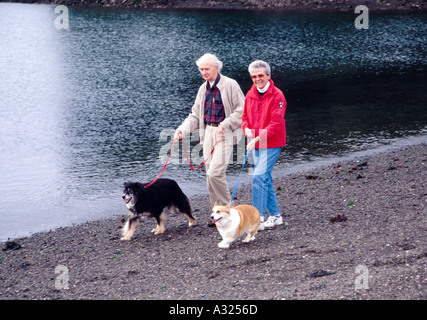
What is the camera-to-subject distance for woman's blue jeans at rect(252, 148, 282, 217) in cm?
812

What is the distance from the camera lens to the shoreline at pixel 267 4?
60125 mm

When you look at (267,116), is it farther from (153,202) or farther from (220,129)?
Result: (153,202)

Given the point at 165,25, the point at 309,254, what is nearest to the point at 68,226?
the point at 309,254

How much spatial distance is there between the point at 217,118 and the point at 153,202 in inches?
70.7

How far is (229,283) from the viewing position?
691 centimetres

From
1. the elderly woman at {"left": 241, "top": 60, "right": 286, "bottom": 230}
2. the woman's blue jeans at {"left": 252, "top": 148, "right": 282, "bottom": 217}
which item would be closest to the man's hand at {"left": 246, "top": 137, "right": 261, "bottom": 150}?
the elderly woman at {"left": 241, "top": 60, "right": 286, "bottom": 230}

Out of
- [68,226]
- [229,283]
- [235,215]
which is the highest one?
[235,215]

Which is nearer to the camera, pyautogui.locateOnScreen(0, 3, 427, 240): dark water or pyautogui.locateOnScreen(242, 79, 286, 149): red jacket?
pyautogui.locateOnScreen(242, 79, 286, 149): red jacket

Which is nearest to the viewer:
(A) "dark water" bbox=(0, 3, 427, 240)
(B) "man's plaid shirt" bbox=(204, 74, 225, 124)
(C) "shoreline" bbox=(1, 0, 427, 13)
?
(B) "man's plaid shirt" bbox=(204, 74, 225, 124)

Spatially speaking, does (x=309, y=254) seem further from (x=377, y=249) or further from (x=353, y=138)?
(x=353, y=138)

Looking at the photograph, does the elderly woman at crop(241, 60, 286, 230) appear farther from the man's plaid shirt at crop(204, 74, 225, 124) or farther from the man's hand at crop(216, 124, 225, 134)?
the man's plaid shirt at crop(204, 74, 225, 124)

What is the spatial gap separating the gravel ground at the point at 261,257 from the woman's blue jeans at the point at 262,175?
534 mm

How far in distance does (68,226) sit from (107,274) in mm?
4374

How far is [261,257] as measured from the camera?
7648 mm
